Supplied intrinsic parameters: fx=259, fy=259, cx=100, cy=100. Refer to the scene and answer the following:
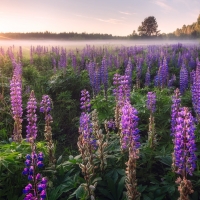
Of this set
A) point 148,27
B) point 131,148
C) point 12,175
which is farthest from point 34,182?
point 148,27

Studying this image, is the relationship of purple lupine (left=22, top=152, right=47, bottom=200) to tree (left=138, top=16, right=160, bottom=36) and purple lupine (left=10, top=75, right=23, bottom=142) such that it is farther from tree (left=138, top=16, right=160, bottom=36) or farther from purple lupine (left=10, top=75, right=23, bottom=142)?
tree (left=138, top=16, right=160, bottom=36)

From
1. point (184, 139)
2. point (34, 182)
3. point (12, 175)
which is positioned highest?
point (184, 139)

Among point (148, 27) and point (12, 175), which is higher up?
point (148, 27)

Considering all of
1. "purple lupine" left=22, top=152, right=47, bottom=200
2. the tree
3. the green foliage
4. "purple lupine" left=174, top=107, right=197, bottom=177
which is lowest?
the green foliage

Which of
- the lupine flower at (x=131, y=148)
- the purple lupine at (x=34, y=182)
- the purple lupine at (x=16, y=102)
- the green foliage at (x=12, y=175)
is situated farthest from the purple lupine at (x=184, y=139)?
the purple lupine at (x=16, y=102)

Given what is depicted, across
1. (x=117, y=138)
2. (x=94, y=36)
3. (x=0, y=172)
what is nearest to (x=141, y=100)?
(x=117, y=138)

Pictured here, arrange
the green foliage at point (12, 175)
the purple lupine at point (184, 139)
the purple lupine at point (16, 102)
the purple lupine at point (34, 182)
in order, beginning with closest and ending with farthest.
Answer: the purple lupine at point (34, 182) → the purple lupine at point (184, 139) → the green foliage at point (12, 175) → the purple lupine at point (16, 102)

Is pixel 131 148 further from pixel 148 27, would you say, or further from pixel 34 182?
pixel 148 27

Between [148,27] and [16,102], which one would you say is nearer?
[16,102]

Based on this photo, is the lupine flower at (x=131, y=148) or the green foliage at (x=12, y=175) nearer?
the lupine flower at (x=131, y=148)

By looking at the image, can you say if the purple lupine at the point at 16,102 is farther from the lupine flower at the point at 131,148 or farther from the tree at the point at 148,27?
the tree at the point at 148,27

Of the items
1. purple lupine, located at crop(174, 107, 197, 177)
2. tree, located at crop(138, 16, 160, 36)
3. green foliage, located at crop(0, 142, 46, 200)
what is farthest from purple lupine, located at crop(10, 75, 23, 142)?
tree, located at crop(138, 16, 160, 36)

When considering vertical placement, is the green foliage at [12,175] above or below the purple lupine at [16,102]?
below

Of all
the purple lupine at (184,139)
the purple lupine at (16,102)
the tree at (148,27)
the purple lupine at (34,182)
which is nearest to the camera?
the purple lupine at (34,182)
